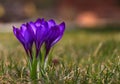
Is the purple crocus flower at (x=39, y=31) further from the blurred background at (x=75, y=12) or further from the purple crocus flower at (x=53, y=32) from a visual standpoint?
the blurred background at (x=75, y=12)

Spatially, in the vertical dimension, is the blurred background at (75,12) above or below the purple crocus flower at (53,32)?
below

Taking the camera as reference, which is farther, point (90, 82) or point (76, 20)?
point (76, 20)

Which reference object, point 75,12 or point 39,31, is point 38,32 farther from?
point 75,12

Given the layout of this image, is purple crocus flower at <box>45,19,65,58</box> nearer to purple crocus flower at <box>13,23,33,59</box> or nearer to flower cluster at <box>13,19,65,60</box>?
flower cluster at <box>13,19,65,60</box>

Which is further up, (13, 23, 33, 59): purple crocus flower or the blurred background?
(13, 23, 33, 59): purple crocus flower

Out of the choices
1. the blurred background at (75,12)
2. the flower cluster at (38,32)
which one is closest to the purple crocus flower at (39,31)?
the flower cluster at (38,32)

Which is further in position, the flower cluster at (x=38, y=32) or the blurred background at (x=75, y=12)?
the blurred background at (x=75, y=12)

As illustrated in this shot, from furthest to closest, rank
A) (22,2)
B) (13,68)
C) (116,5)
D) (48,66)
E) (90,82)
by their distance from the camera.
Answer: (22,2) < (116,5) < (13,68) < (48,66) < (90,82)

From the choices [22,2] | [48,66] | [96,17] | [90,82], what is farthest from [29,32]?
[22,2]

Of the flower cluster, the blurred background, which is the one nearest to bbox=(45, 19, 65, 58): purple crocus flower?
the flower cluster

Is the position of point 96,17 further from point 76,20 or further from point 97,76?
point 97,76

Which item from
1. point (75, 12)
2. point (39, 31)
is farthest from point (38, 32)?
point (75, 12)
